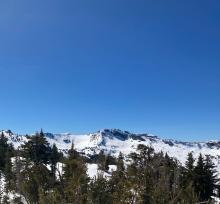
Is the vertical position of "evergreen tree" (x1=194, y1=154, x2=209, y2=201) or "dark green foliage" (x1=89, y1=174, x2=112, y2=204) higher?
"evergreen tree" (x1=194, y1=154, x2=209, y2=201)

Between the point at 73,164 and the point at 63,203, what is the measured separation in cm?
1232

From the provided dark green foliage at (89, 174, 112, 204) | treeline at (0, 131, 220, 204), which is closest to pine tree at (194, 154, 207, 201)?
treeline at (0, 131, 220, 204)

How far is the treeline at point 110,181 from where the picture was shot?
2489cm

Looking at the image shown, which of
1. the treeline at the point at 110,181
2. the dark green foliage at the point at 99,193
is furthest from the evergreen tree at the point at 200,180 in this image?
the dark green foliage at the point at 99,193

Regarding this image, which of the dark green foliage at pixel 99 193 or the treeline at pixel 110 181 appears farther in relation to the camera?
the dark green foliage at pixel 99 193

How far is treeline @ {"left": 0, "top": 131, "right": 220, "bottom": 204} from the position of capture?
81.7 feet

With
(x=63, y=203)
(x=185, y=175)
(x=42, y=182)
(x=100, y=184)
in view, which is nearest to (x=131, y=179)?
(x=63, y=203)

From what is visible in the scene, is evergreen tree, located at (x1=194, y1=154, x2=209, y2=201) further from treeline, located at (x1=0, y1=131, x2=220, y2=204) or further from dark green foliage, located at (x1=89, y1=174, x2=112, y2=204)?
dark green foliage, located at (x1=89, y1=174, x2=112, y2=204)

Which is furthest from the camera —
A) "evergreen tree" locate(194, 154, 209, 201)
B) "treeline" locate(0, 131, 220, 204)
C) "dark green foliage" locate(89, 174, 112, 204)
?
"evergreen tree" locate(194, 154, 209, 201)

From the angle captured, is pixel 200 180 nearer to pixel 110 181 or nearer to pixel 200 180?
pixel 200 180

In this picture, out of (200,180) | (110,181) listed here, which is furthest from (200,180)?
(110,181)

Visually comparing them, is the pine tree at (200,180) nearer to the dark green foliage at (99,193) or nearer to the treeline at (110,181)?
the treeline at (110,181)

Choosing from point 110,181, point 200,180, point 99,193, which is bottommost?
point 99,193

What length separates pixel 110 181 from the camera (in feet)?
138
